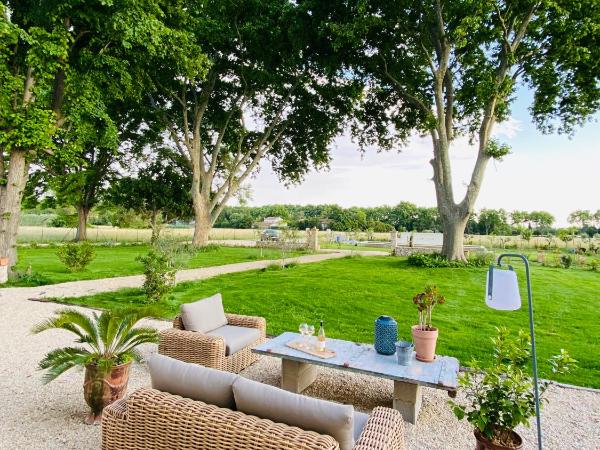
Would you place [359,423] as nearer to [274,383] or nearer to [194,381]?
[194,381]

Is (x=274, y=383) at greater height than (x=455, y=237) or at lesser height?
lesser

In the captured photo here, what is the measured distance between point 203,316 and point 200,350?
65 cm

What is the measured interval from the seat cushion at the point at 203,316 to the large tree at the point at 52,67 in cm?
859

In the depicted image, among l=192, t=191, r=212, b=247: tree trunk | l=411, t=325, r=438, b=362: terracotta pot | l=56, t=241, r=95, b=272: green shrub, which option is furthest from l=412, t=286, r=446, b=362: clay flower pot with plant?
l=192, t=191, r=212, b=247: tree trunk

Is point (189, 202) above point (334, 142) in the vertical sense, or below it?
below

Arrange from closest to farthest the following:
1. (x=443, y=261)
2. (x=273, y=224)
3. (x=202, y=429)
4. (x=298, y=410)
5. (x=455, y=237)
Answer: (x=298, y=410), (x=202, y=429), (x=443, y=261), (x=455, y=237), (x=273, y=224)

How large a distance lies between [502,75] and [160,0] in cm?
1290

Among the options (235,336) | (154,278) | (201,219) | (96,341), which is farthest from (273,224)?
Result: (96,341)

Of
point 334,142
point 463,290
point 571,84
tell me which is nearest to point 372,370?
point 463,290

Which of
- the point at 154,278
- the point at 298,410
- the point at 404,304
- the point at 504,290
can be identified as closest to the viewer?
the point at 298,410

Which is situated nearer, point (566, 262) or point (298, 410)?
point (298, 410)

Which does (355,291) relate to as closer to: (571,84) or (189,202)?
(571,84)

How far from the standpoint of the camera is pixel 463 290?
10.3 m

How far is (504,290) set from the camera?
262cm
